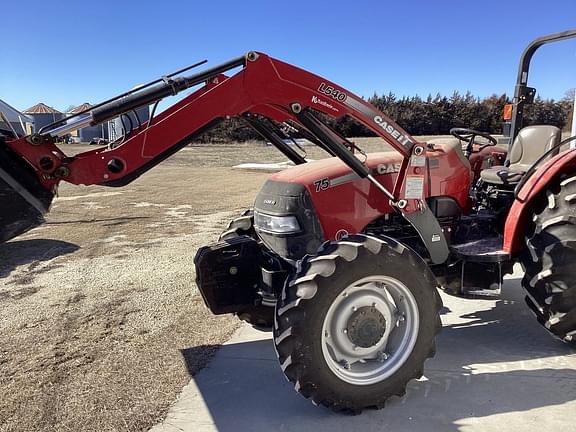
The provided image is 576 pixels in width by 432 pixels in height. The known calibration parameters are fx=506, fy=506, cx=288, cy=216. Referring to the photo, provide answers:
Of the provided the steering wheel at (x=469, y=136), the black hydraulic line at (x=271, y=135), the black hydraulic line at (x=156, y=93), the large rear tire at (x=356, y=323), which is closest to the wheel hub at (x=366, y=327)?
the large rear tire at (x=356, y=323)

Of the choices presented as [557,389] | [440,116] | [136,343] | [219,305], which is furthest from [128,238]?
[440,116]

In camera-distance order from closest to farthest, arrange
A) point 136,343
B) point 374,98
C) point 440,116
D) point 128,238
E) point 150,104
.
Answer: point 150,104 → point 136,343 → point 128,238 → point 440,116 → point 374,98

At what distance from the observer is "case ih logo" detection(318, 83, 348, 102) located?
306 centimetres

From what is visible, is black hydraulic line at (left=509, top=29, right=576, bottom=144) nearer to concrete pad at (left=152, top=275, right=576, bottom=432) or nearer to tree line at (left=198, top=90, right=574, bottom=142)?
concrete pad at (left=152, top=275, right=576, bottom=432)

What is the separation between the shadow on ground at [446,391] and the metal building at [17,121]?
1.92 m

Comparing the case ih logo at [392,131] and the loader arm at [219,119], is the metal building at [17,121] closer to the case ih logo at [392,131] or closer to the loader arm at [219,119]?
the loader arm at [219,119]

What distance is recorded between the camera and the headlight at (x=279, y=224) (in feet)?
11.5

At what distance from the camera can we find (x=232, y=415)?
9.81 feet

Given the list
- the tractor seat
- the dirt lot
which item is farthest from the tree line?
the tractor seat

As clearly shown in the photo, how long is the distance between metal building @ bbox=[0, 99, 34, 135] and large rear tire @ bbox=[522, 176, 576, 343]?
3.31m

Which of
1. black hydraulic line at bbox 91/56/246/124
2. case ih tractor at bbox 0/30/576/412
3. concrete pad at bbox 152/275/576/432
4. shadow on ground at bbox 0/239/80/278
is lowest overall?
concrete pad at bbox 152/275/576/432

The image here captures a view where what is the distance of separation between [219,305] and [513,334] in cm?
238

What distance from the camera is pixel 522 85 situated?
4.96 meters

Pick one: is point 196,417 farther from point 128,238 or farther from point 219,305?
point 128,238
